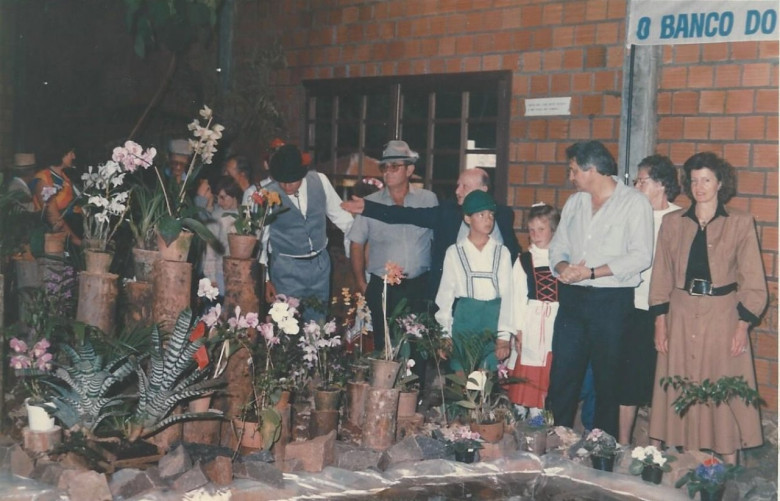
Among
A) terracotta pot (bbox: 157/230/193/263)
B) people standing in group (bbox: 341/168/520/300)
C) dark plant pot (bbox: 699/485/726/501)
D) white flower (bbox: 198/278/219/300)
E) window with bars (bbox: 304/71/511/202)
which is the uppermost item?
window with bars (bbox: 304/71/511/202)

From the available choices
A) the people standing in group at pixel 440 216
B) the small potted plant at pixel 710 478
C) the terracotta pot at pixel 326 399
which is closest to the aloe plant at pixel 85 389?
the terracotta pot at pixel 326 399

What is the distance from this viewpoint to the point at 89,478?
4441 mm

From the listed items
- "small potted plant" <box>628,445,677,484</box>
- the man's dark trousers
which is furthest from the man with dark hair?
"small potted plant" <box>628,445,677,484</box>

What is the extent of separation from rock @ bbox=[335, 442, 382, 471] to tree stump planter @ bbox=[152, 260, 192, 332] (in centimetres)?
116

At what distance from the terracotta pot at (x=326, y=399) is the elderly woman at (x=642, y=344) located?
69.8 inches

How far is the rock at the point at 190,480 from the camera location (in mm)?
4602

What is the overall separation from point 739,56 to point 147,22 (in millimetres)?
4330

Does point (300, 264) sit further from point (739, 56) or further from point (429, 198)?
point (739, 56)

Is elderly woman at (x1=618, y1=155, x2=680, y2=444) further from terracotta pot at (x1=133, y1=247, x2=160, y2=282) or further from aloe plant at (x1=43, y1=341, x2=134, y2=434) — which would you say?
aloe plant at (x1=43, y1=341, x2=134, y2=434)

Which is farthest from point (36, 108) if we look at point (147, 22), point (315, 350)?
point (315, 350)

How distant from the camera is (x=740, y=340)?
577 centimetres

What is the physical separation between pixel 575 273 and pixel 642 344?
0.70m

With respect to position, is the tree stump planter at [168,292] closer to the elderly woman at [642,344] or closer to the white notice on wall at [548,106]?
the elderly woman at [642,344]

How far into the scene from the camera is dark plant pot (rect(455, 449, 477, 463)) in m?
5.31
